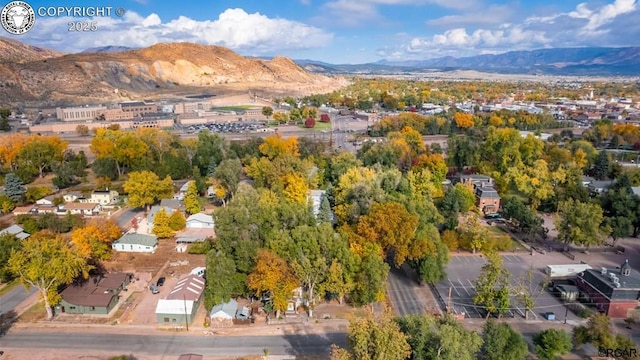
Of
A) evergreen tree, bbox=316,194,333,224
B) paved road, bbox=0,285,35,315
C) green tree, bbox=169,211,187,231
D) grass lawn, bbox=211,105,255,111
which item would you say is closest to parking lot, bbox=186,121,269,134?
grass lawn, bbox=211,105,255,111

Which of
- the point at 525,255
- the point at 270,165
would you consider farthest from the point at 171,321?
the point at 525,255

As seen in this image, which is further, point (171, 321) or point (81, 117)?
point (81, 117)

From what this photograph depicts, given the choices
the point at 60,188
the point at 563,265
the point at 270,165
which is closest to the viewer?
the point at 563,265

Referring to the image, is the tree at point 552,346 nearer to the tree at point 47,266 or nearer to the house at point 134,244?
the tree at point 47,266

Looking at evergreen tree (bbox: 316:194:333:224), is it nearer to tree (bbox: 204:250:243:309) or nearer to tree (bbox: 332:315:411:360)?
tree (bbox: 204:250:243:309)

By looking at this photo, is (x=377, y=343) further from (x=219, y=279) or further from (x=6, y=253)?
(x=6, y=253)

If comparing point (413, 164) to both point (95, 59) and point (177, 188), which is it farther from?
point (95, 59)
